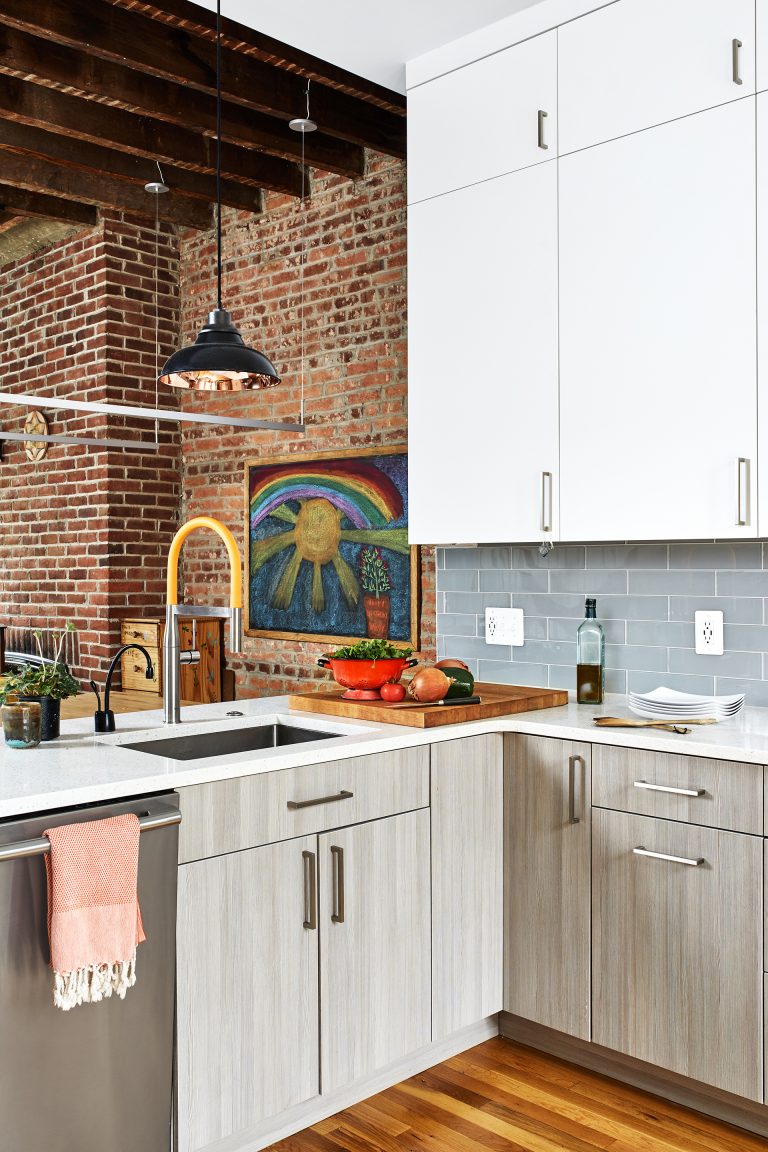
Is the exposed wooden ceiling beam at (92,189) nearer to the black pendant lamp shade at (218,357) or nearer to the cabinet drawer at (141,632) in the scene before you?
the cabinet drawer at (141,632)

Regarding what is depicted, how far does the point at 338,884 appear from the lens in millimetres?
2311

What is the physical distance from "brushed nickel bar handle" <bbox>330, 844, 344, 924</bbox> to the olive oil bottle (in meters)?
1.08

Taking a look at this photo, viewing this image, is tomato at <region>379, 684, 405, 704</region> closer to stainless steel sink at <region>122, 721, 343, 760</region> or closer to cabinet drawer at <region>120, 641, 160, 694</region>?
stainless steel sink at <region>122, 721, 343, 760</region>

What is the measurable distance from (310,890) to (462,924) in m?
0.56

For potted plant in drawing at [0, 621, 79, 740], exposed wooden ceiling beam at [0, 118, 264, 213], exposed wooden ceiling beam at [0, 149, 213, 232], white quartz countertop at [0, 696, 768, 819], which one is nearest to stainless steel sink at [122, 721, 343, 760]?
white quartz countertop at [0, 696, 768, 819]

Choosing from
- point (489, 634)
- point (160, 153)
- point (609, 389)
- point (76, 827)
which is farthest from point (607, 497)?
point (160, 153)

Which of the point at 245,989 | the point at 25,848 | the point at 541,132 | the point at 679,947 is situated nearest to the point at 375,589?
the point at 541,132

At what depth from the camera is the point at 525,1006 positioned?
2707 millimetres

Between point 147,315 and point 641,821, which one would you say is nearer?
point 641,821

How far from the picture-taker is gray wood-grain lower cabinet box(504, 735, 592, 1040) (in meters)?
2.58

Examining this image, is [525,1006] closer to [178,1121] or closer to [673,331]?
[178,1121]

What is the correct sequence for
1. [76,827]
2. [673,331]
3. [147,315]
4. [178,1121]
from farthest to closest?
1. [147,315]
2. [673,331]
3. [178,1121]
4. [76,827]

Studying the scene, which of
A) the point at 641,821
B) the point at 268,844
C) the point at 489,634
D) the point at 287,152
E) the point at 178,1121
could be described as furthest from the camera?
the point at 287,152

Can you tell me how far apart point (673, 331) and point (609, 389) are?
23 cm
